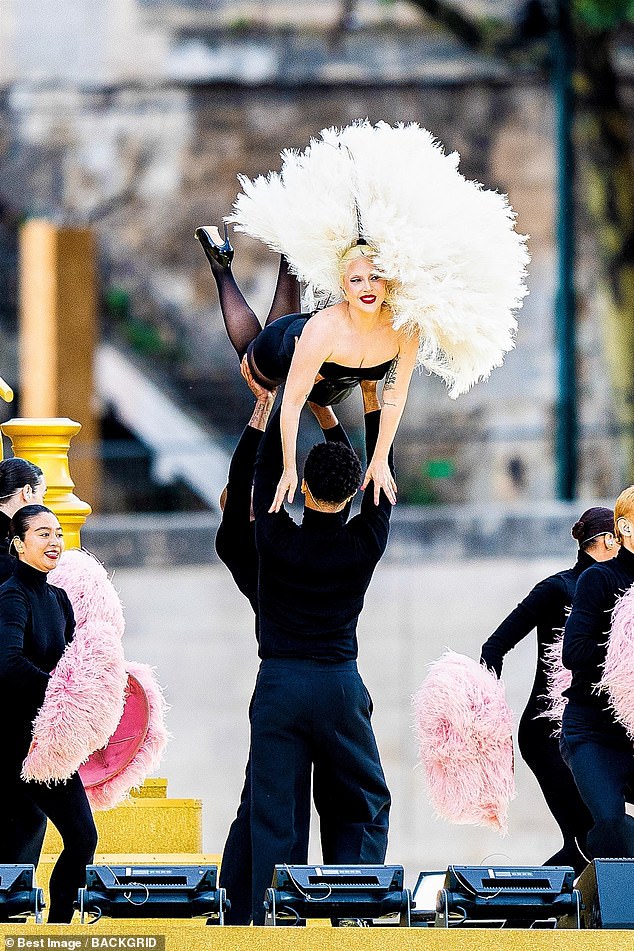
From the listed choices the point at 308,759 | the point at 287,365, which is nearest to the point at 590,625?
the point at 308,759

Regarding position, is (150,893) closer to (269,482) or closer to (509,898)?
(509,898)

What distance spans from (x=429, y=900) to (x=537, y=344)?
8.53 metres

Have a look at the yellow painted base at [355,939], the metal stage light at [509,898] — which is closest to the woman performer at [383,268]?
the metal stage light at [509,898]

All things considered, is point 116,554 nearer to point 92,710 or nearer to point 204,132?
point 204,132

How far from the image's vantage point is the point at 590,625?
4617 millimetres

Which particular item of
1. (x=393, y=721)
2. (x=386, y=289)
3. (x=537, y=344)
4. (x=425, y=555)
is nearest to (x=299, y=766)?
(x=386, y=289)

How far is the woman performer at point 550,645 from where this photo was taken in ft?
17.3

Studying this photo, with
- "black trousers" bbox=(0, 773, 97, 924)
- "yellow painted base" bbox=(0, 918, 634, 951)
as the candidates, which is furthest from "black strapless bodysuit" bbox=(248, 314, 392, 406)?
"yellow painted base" bbox=(0, 918, 634, 951)

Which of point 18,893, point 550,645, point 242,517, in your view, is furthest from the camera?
point 550,645

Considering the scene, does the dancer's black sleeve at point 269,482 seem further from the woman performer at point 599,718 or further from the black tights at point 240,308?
the woman performer at point 599,718

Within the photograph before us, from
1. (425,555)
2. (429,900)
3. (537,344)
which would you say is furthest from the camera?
(537,344)

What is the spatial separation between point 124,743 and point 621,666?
1474mm

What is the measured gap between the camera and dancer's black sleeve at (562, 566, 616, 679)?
4.58 metres

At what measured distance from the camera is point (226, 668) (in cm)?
1055
